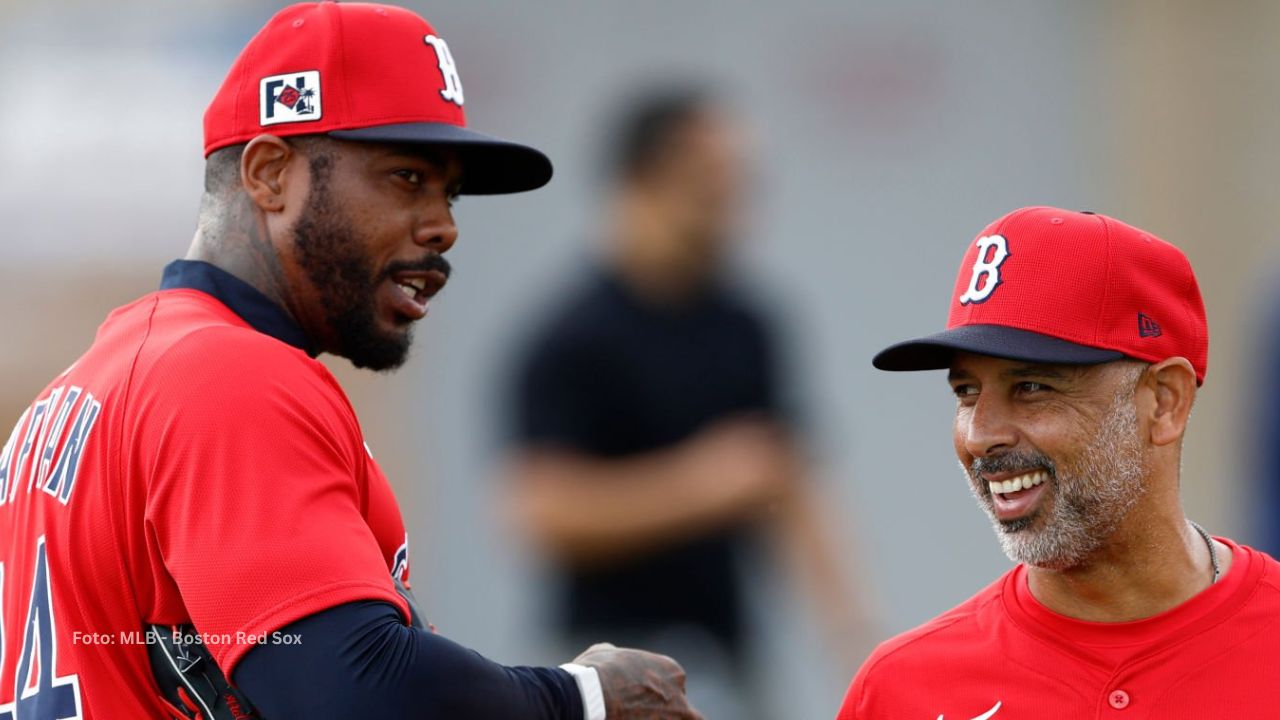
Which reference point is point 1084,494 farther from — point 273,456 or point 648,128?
point 648,128

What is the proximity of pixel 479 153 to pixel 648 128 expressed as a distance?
222 cm

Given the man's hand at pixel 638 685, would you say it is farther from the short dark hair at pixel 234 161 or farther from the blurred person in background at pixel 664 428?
the blurred person in background at pixel 664 428

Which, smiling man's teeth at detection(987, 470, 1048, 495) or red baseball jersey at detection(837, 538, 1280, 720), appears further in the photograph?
smiling man's teeth at detection(987, 470, 1048, 495)

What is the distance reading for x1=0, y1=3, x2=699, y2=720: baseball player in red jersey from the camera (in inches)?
113

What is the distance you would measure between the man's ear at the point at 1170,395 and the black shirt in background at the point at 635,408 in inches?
92.0

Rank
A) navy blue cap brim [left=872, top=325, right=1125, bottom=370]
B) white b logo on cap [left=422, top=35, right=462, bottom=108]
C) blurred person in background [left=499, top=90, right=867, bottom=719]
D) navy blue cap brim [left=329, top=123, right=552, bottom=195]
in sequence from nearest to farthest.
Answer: navy blue cap brim [left=872, top=325, right=1125, bottom=370] → navy blue cap brim [left=329, top=123, right=552, bottom=195] → white b logo on cap [left=422, top=35, right=462, bottom=108] → blurred person in background [left=499, top=90, right=867, bottom=719]

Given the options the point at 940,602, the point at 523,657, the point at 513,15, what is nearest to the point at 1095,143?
the point at 940,602

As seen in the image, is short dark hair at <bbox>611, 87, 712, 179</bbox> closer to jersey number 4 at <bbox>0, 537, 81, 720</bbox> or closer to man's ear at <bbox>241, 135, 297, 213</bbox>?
man's ear at <bbox>241, 135, 297, 213</bbox>

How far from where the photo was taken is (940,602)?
924cm

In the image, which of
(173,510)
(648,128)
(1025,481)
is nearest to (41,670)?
(173,510)

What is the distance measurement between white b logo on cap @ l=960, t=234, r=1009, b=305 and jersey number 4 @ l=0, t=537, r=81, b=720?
1679mm

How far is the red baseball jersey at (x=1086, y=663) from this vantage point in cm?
313

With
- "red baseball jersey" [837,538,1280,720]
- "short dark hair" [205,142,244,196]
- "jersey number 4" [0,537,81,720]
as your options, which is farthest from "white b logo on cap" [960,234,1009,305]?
"jersey number 4" [0,537,81,720]

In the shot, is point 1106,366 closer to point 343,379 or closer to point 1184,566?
point 1184,566
